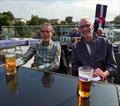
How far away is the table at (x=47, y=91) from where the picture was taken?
1.26 meters

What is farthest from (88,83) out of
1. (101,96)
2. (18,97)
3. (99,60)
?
(99,60)

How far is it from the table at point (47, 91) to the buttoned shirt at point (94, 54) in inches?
31.5

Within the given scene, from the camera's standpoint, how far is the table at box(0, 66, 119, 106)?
4.14 ft

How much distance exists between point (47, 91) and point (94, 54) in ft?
4.03

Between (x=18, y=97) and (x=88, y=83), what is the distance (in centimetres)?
38

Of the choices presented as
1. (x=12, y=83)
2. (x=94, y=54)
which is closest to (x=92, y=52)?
(x=94, y=54)

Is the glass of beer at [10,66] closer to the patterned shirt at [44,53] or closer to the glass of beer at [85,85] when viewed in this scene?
the glass of beer at [85,85]

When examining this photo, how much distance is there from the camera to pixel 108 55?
8.43ft

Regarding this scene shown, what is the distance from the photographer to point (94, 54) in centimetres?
257

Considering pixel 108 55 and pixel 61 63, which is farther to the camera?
pixel 61 63

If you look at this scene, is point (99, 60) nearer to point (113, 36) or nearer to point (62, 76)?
point (62, 76)

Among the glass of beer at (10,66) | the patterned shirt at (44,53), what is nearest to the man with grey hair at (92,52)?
the patterned shirt at (44,53)

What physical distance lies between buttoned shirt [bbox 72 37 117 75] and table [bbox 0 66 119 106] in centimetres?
80

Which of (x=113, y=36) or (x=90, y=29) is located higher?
(x=90, y=29)
